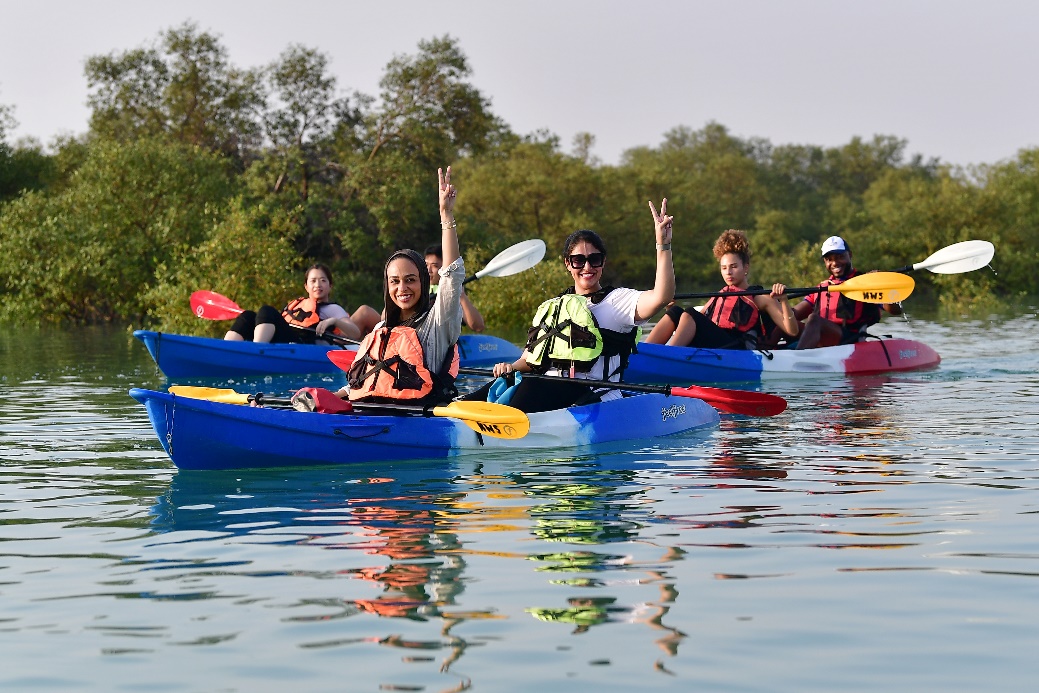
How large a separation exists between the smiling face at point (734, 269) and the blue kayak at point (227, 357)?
3883 millimetres

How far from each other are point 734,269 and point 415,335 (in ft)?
15.2

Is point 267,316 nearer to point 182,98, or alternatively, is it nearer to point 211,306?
point 211,306

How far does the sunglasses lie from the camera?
22.3ft

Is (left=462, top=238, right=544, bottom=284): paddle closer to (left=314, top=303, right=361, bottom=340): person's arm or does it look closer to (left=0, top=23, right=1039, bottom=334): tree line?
(left=314, top=303, right=361, bottom=340): person's arm

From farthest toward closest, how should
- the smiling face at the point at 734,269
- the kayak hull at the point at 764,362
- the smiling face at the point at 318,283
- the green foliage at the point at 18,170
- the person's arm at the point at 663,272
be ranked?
the green foliage at the point at 18,170 → the smiling face at the point at 318,283 → the kayak hull at the point at 764,362 → the smiling face at the point at 734,269 → the person's arm at the point at 663,272

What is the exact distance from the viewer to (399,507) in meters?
5.39

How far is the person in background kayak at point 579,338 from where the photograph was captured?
270 inches

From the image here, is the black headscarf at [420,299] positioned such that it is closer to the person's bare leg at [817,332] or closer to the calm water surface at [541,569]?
the calm water surface at [541,569]

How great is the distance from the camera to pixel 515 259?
790 cm

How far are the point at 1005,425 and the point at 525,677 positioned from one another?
17.7 feet

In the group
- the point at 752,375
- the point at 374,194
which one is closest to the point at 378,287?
the point at 374,194

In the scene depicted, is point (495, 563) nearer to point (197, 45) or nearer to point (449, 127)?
point (449, 127)

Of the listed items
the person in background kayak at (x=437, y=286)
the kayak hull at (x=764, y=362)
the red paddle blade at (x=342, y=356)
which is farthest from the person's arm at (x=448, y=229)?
the kayak hull at (x=764, y=362)

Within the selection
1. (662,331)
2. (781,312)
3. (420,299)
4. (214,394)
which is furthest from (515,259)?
(781,312)
